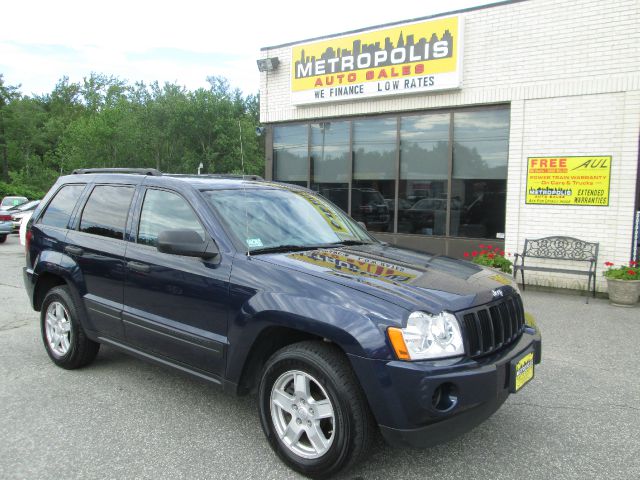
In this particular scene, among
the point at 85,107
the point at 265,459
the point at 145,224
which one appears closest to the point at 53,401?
the point at 145,224

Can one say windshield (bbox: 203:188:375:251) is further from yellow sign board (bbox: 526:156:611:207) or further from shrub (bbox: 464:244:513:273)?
yellow sign board (bbox: 526:156:611:207)

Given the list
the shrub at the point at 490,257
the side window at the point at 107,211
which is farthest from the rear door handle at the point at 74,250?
the shrub at the point at 490,257

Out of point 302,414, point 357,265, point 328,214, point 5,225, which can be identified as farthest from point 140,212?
point 5,225

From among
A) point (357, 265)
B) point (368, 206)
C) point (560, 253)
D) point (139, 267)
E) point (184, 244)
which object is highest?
point (368, 206)

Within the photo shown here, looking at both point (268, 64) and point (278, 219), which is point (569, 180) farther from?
point (268, 64)

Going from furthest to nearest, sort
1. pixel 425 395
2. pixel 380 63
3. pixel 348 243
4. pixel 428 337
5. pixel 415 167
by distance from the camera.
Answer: pixel 415 167 → pixel 380 63 → pixel 348 243 → pixel 428 337 → pixel 425 395

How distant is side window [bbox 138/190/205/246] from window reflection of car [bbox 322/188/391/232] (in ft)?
23.9

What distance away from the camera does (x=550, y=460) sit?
317cm

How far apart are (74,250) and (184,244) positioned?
5.54 ft

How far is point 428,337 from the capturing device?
269 centimetres

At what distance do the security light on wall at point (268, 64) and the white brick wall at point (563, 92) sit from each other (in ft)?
13.3

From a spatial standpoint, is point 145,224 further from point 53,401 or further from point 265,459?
point 265,459

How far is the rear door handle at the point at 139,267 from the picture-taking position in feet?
12.4

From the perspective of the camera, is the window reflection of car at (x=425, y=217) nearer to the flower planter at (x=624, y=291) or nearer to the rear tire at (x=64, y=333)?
the flower planter at (x=624, y=291)
